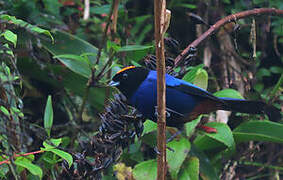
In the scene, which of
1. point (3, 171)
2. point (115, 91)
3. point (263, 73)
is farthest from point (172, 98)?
point (263, 73)

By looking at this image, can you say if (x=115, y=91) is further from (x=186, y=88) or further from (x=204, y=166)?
(x=204, y=166)

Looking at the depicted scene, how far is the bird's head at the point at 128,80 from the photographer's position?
2117mm

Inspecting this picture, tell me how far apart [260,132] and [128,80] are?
3.01ft

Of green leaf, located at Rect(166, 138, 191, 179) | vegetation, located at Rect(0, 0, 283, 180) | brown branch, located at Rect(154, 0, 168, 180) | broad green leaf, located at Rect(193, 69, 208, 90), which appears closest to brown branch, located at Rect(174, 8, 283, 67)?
vegetation, located at Rect(0, 0, 283, 180)

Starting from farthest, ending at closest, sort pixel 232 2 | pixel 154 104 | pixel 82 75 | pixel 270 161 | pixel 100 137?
pixel 232 2 → pixel 270 161 → pixel 82 75 → pixel 154 104 → pixel 100 137

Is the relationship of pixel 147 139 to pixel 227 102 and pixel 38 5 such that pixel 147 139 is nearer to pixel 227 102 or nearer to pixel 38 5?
pixel 227 102

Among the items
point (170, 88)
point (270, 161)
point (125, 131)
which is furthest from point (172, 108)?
point (270, 161)

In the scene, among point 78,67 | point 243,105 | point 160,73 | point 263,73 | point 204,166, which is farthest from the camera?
point 263,73

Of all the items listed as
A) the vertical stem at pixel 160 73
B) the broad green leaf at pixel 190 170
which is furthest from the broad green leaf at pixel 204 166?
the vertical stem at pixel 160 73

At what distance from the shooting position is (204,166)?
258cm

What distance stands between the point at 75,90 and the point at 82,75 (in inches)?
7.1

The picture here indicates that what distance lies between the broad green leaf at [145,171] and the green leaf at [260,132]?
1.87 ft

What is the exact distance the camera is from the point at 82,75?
2.67 m

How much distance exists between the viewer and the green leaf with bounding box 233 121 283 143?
244 centimetres
